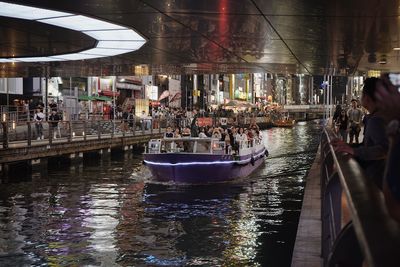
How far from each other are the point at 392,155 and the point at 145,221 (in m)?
13.0

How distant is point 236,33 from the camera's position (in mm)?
17484

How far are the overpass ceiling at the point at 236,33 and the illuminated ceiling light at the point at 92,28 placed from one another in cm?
56

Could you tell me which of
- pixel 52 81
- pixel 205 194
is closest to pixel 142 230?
pixel 205 194

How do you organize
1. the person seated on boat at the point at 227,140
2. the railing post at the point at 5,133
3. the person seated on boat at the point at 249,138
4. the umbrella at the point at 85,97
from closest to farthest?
the person seated on boat at the point at 227,140
the railing post at the point at 5,133
the person seated on boat at the point at 249,138
the umbrella at the point at 85,97

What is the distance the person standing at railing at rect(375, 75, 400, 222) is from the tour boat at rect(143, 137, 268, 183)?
20562 mm

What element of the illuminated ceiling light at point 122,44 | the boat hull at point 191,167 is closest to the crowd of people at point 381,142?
the illuminated ceiling light at point 122,44

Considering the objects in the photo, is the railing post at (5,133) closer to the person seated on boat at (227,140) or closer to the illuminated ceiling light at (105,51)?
the illuminated ceiling light at (105,51)

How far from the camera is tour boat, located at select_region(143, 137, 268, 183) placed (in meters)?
24.0

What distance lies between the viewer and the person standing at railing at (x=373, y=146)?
5184 millimetres

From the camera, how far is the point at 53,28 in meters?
19.0

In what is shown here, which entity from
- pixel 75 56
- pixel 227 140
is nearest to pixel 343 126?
pixel 227 140

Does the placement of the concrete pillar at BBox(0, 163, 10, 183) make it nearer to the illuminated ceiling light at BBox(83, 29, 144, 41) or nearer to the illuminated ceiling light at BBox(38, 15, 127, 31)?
the illuminated ceiling light at BBox(83, 29, 144, 41)

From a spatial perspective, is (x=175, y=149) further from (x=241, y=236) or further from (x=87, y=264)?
(x=87, y=264)

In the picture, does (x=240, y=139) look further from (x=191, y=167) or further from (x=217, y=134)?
(x=191, y=167)
